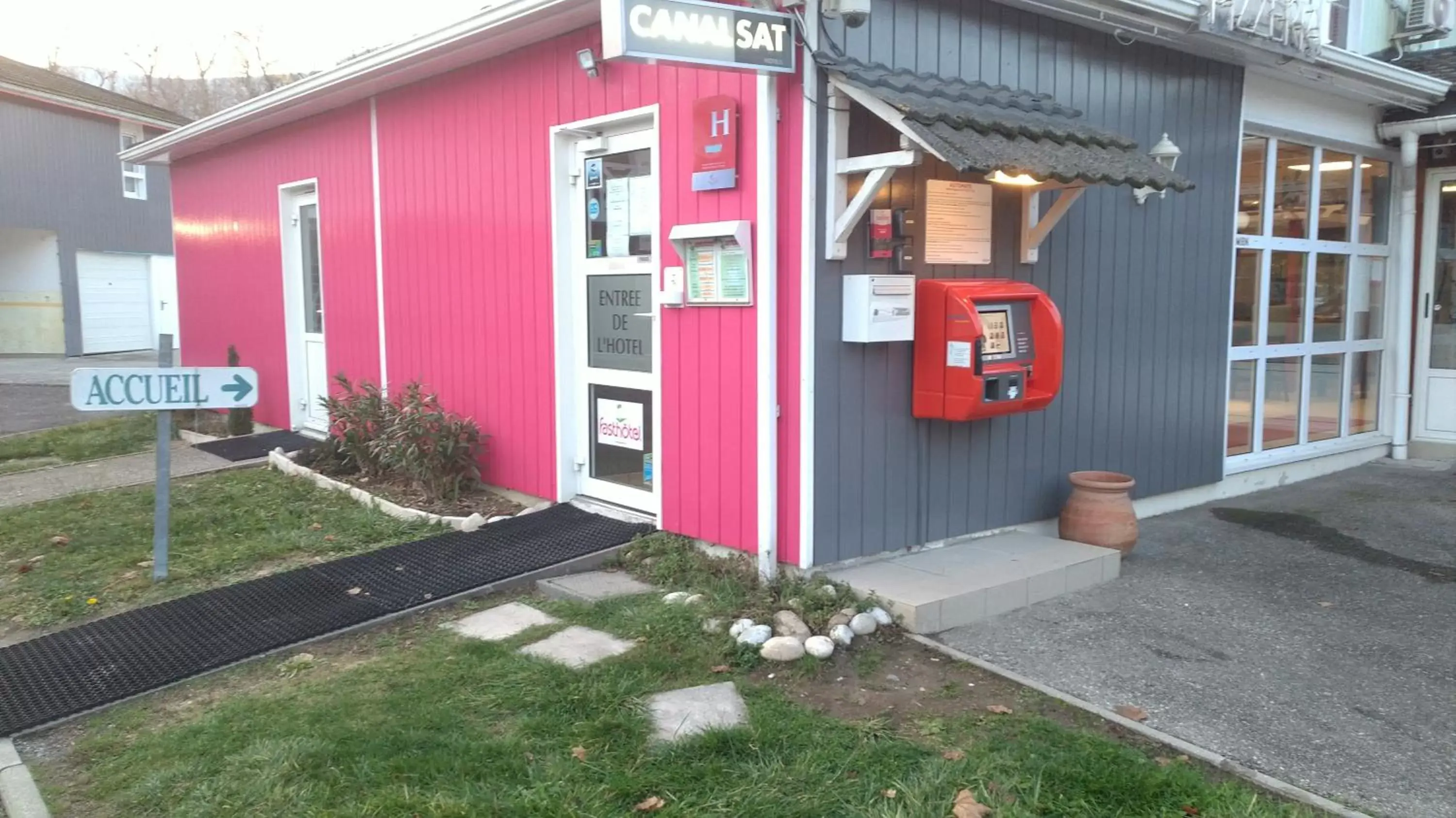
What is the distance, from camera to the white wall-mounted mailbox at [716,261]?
15.7 ft

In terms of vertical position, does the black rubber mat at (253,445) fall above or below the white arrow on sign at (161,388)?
below

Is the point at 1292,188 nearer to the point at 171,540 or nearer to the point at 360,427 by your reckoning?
the point at 360,427

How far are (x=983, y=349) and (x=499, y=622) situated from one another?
8.29 ft

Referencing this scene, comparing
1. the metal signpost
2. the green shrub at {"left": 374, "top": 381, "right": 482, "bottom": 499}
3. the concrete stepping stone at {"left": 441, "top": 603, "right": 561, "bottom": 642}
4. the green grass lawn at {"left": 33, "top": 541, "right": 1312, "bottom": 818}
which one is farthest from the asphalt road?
the green grass lawn at {"left": 33, "top": 541, "right": 1312, "bottom": 818}

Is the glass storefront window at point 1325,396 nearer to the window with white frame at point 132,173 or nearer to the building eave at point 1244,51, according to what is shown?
the building eave at point 1244,51

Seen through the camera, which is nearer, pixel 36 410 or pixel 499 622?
pixel 499 622

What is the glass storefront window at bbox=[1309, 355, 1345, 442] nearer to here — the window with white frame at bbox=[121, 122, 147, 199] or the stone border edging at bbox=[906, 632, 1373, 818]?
the stone border edging at bbox=[906, 632, 1373, 818]

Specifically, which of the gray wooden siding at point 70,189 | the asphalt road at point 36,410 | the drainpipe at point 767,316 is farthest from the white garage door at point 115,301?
the drainpipe at point 767,316

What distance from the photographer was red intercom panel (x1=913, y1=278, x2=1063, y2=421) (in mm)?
4812

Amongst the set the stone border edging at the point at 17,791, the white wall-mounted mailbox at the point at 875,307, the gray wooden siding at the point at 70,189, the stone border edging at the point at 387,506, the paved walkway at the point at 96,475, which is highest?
the gray wooden siding at the point at 70,189

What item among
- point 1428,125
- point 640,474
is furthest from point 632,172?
point 1428,125

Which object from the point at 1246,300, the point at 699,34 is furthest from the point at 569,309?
the point at 1246,300

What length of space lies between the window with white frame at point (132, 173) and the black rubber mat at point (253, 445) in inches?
652

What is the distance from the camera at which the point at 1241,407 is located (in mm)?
7402
